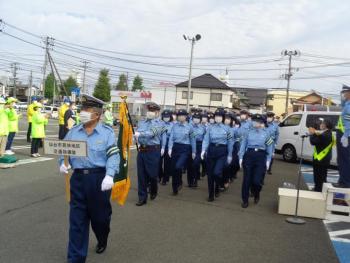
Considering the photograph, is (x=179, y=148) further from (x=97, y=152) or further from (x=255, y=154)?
(x=97, y=152)

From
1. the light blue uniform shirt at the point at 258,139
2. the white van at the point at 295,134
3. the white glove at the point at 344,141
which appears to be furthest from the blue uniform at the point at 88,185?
the white van at the point at 295,134

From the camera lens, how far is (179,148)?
943 centimetres

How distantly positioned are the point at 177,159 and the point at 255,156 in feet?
6.22

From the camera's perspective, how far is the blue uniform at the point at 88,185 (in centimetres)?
463

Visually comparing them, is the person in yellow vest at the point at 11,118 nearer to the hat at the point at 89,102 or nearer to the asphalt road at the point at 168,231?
the asphalt road at the point at 168,231

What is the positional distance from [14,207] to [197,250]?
3.61 m

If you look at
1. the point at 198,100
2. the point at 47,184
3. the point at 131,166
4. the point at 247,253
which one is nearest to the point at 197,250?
the point at 247,253

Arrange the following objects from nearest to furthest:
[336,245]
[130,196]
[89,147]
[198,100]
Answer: [89,147] < [336,245] < [130,196] < [198,100]

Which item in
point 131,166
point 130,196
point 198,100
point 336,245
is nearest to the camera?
point 336,245

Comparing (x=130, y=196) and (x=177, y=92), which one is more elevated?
(x=177, y=92)

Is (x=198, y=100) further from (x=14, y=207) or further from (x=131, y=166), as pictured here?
(x=14, y=207)

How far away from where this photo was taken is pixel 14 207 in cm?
725

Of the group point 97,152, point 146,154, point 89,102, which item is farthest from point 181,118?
point 97,152

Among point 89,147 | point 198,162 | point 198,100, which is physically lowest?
point 198,162
